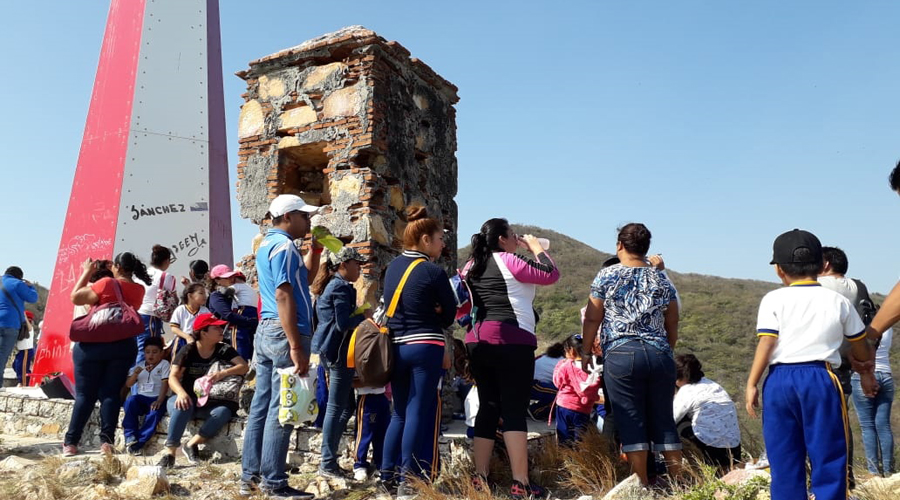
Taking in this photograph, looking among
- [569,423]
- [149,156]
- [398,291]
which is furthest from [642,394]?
[149,156]

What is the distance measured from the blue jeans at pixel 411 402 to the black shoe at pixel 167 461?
1.97 m

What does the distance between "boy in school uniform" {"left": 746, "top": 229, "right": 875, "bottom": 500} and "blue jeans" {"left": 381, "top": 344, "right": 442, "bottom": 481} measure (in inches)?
66.7

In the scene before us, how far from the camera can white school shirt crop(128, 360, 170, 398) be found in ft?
17.6

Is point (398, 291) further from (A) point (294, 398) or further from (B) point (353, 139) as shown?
(B) point (353, 139)

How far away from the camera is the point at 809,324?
293 centimetres

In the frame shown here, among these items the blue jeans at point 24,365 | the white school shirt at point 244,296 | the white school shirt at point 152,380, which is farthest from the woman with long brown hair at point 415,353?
the blue jeans at point 24,365

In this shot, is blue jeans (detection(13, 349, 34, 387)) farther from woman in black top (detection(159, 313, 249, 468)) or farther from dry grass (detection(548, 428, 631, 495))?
dry grass (detection(548, 428, 631, 495))

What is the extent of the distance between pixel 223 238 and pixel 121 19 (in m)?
3.07

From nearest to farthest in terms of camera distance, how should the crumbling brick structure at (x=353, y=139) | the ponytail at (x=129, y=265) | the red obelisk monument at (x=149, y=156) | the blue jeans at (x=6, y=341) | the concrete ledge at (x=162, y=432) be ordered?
the concrete ledge at (x=162, y=432) < the ponytail at (x=129, y=265) < the crumbling brick structure at (x=353, y=139) < the blue jeans at (x=6, y=341) < the red obelisk monument at (x=149, y=156)

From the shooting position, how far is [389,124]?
611 centimetres

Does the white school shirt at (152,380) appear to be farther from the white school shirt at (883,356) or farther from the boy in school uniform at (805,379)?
the white school shirt at (883,356)

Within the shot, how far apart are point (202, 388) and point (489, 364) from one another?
2470 millimetres

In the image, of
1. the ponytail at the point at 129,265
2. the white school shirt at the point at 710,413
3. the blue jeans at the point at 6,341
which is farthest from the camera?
the blue jeans at the point at 6,341

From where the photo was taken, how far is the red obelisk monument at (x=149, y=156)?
736 cm
